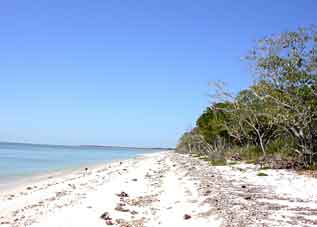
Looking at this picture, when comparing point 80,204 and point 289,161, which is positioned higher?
point 289,161

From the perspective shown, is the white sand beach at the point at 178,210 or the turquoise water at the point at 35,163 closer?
the white sand beach at the point at 178,210

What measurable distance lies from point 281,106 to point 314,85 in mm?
2079

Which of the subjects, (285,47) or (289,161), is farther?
(289,161)

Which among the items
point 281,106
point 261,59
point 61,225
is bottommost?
point 61,225

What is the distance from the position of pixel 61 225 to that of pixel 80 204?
9.16 feet

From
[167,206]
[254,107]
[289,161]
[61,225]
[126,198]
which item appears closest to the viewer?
[61,225]

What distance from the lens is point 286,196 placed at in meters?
11.5

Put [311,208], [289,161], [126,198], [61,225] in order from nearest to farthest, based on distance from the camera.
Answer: [61,225] → [311,208] → [126,198] → [289,161]

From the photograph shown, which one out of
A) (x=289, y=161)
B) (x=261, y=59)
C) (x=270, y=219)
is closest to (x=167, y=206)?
(x=270, y=219)

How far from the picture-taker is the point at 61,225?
8602 mm

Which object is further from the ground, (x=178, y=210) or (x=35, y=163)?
(x=35, y=163)

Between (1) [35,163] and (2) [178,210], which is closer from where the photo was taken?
(2) [178,210]

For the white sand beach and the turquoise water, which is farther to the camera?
the turquoise water

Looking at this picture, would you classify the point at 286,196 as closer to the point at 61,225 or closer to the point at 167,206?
the point at 167,206
